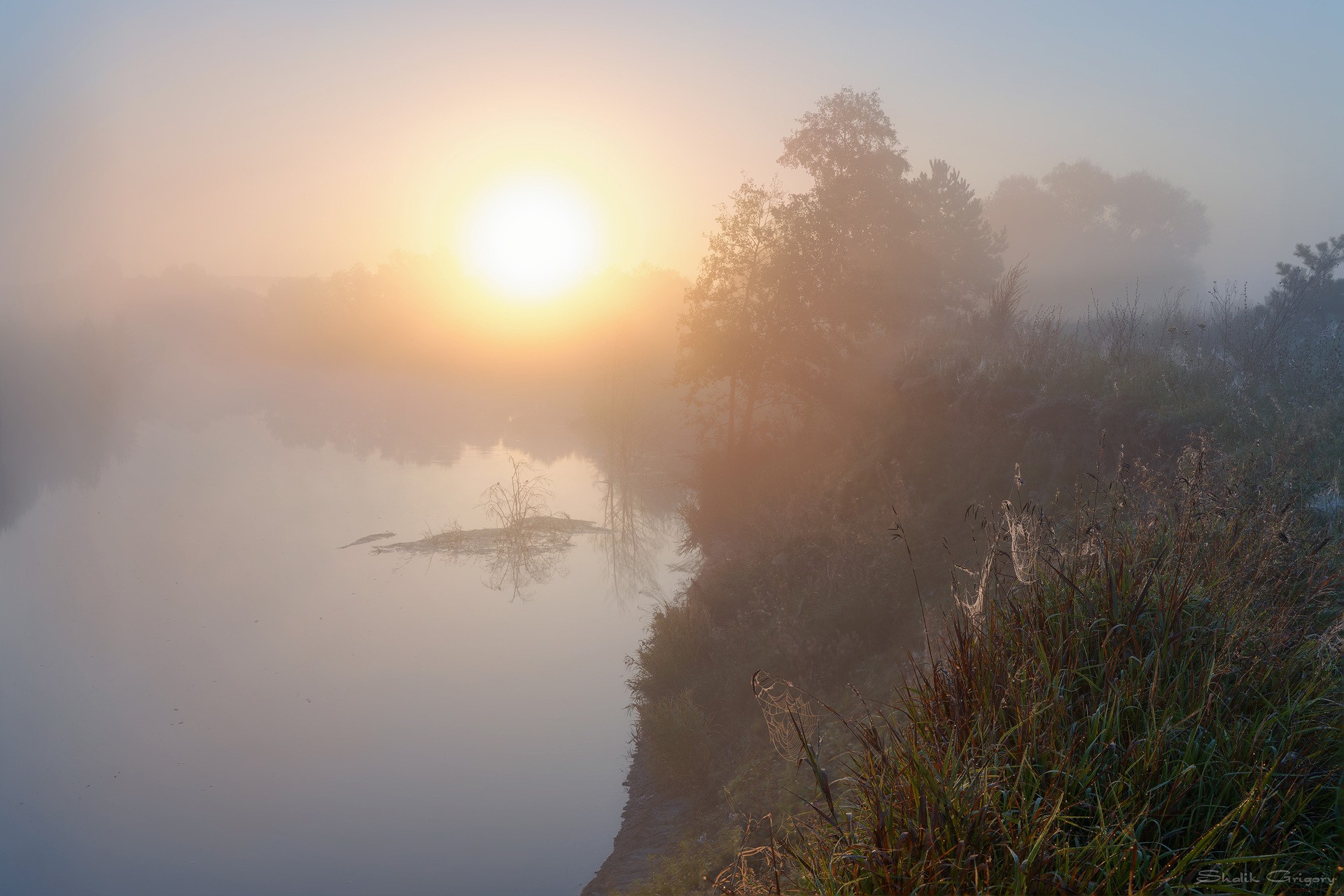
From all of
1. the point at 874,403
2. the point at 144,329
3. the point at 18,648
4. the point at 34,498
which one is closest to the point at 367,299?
the point at 144,329

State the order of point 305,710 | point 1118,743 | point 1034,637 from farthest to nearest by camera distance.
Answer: point 305,710 < point 1034,637 < point 1118,743

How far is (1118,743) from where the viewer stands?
3586mm

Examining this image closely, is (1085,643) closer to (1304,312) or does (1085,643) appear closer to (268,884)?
(268,884)

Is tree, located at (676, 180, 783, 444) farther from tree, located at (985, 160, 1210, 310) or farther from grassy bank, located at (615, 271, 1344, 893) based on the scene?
tree, located at (985, 160, 1210, 310)

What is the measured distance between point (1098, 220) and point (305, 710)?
266 feet

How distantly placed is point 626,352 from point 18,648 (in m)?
41.7

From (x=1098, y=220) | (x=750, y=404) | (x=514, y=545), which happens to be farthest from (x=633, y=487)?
(x=1098, y=220)

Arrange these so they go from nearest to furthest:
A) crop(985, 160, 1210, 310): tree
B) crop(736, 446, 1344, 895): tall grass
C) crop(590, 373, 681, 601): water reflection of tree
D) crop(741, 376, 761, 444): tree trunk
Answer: crop(736, 446, 1344, 895): tall grass < crop(590, 373, 681, 601): water reflection of tree < crop(741, 376, 761, 444): tree trunk < crop(985, 160, 1210, 310): tree

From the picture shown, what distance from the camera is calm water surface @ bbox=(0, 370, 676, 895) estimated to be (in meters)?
10.8

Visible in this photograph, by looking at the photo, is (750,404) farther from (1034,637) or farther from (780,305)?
(1034,637)

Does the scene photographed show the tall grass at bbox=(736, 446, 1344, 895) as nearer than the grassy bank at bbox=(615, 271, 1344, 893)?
Yes

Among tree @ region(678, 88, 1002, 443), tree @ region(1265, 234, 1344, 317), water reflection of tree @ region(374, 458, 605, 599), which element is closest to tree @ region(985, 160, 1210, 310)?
tree @ region(1265, 234, 1344, 317)

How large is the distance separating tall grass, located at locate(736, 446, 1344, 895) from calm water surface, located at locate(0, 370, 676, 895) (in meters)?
8.32

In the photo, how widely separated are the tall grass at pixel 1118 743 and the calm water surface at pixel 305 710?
8.32 m
